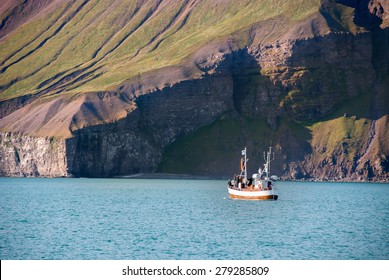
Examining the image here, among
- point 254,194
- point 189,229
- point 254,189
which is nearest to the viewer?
point 189,229

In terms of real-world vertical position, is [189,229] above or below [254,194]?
below

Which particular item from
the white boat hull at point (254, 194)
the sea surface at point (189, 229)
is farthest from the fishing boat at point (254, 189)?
the sea surface at point (189, 229)

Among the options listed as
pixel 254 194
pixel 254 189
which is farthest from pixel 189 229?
pixel 254 189

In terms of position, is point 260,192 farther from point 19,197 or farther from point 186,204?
point 19,197

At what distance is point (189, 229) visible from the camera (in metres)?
112

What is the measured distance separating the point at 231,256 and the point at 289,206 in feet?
220

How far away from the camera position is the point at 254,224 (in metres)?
119

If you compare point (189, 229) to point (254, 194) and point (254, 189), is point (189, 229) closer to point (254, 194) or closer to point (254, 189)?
point (254, 194)

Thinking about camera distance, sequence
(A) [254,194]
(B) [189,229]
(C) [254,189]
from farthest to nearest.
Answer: (C) [254,189] → (A) [254,194] → (B) [189,229]

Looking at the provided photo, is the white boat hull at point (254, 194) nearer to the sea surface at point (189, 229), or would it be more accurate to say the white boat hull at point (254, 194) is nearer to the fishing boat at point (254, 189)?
the fishing boat at point (254, 189)

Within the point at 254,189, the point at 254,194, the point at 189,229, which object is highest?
the point at 254,189

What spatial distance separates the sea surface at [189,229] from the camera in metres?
91.8

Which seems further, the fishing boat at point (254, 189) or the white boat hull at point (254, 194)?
the fishing boat at point (254, 189)
